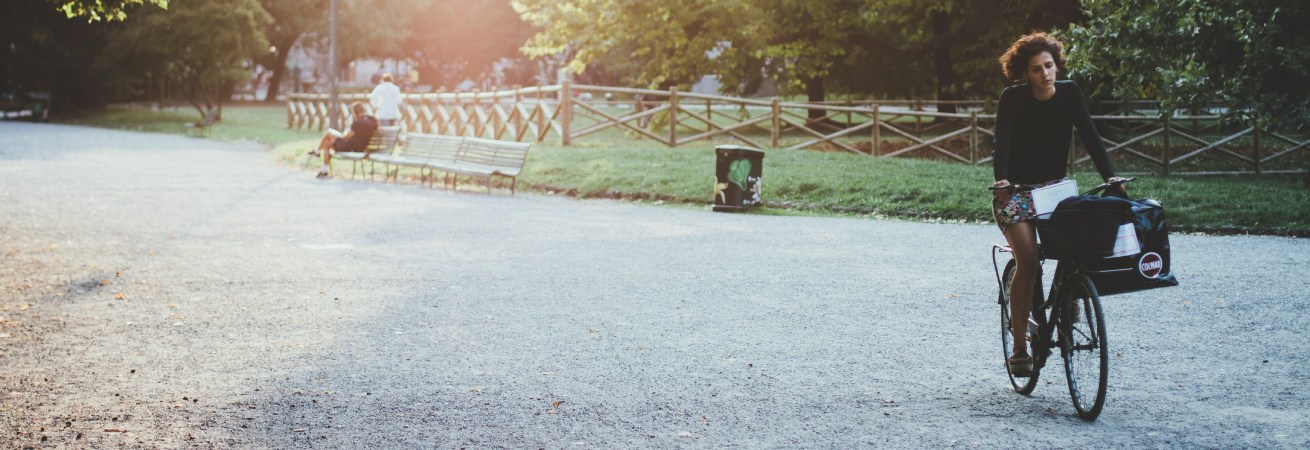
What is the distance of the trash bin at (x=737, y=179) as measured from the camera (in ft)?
50.6

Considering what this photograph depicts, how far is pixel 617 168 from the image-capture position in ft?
64.5

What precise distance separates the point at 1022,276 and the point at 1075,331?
31 cm

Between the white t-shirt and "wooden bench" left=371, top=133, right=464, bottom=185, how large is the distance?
2.90m

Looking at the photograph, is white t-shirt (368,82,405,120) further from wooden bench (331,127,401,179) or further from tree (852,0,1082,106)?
tree (852,0,1082,106)

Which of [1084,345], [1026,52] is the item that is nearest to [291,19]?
[1026,52]

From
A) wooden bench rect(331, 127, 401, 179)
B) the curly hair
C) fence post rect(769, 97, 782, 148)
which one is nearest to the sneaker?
the curly hair

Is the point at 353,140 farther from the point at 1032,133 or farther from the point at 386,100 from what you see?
the point at 1032,133

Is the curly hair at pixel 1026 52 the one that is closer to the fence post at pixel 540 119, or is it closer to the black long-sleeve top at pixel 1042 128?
the black long-sleeve top at pixel 1042 128

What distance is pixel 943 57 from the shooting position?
3200cm

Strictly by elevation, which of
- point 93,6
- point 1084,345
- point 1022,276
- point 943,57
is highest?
point 943,57

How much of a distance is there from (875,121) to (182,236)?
14.1m

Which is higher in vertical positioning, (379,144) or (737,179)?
(379,144)

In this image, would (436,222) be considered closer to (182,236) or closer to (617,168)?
(182,236)

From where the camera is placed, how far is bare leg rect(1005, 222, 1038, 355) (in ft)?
17.3
